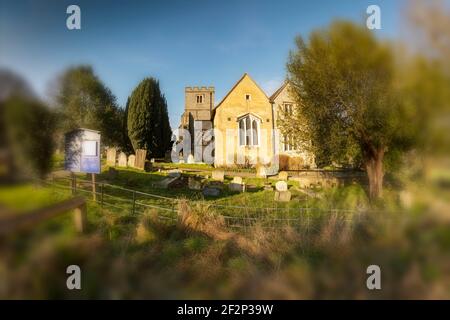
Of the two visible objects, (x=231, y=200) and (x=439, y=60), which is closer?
(x=439, y=60)

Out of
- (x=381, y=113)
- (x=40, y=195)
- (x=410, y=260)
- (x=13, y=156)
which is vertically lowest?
(x=410, y=260)

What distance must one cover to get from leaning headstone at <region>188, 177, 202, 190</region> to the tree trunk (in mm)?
6064

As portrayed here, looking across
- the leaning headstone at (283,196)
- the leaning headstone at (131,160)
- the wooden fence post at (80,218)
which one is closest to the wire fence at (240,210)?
the wooden fence post at (80,218)

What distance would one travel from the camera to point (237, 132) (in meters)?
10.4

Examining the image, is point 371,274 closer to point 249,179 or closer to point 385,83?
point 385,83

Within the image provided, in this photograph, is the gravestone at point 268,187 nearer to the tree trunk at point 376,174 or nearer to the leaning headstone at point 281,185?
the leaning headstone at point 281,185

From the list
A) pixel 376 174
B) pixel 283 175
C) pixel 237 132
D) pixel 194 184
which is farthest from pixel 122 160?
pixel 376 174

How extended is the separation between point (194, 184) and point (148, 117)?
2.53 meters

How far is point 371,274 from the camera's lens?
1491mm

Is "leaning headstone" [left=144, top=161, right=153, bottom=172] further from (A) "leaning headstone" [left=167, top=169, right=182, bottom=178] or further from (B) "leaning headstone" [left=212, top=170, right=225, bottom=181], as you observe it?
(B) "leaning headstone" [left=212, top=170, right=225, bottom=181]

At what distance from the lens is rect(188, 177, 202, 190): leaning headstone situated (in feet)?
27.6

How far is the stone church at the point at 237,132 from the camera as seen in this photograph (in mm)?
7922
